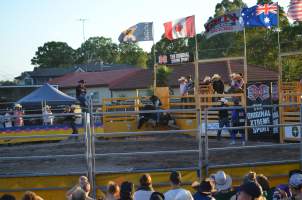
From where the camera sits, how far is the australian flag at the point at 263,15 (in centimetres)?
1792

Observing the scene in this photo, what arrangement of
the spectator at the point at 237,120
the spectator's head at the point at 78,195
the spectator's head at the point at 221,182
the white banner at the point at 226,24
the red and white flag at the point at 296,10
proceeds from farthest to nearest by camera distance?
1. the white banner at the point at 226,24
2. the red and white flag at the point at 296,10
3. the spectator at the point at 237,120
4. the spectator's head at the point at 221,182
5. the spectator's head at the point at 78,195

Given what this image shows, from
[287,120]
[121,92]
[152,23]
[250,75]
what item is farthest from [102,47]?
[287,120]

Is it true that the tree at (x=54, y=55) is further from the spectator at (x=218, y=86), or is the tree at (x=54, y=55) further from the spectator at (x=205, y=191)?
the spectator at (x=205, y=191)

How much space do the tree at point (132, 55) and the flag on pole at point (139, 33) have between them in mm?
67024

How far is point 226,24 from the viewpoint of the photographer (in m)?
18.4

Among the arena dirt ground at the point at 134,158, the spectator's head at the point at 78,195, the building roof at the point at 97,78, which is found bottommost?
the arena dirt ground at the point at 134,158

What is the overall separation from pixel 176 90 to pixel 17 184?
3744 centimetres

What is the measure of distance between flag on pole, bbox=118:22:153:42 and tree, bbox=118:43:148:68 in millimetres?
67024

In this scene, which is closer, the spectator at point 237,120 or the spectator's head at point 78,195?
the spectator's head at point 78,195

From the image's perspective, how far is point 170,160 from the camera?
13297mm

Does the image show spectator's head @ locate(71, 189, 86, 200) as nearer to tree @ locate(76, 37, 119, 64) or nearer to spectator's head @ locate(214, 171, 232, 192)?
spectator's head @ locate(214, 171, 232, 192)

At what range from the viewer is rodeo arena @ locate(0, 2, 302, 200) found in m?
8.35

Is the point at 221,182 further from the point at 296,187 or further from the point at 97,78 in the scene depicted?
the point at 97,78

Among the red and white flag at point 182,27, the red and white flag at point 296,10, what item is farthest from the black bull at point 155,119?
the red and white flag at point 296,10
